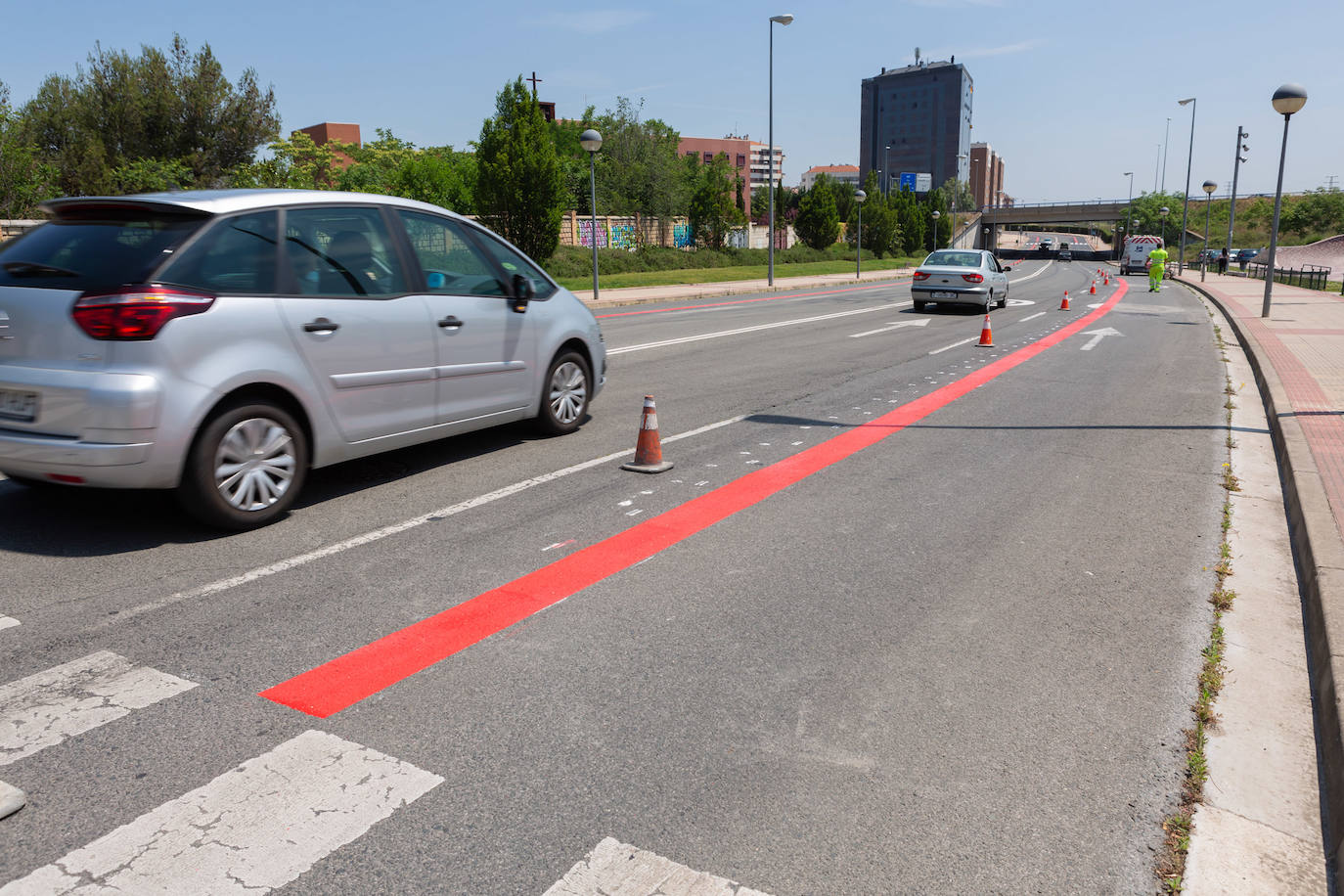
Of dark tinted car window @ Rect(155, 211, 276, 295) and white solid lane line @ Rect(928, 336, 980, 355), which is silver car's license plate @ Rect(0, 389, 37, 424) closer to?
dark tinted car window @ Rect(155, 211, 276, 295)

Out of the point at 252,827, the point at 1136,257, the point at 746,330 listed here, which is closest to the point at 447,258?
the point at 252,827

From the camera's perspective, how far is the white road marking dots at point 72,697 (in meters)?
3.12

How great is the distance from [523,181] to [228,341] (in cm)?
2856

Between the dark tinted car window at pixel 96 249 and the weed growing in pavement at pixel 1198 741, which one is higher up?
the dark tinted car window at pixel 96 249

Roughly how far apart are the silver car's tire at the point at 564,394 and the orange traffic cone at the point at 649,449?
3.52 ft

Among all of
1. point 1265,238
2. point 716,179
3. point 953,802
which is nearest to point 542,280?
point 953,802

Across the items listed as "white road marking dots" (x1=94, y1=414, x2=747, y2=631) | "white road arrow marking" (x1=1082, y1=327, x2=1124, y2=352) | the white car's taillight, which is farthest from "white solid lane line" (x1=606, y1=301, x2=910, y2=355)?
the white car's taillight

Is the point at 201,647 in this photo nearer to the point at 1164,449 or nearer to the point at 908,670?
the point at 908,670

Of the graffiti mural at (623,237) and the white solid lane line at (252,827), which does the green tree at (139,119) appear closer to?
the graffiti mural at (623,237)

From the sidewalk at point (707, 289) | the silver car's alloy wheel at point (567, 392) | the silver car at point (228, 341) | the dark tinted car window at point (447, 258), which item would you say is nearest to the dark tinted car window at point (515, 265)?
the dark tinted car window at point (447, 258)

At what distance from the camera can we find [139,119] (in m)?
45.0

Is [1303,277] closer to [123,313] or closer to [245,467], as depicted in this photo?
[245,467]

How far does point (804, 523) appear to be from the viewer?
5680mm

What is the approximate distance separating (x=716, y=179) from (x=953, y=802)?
193 ft
